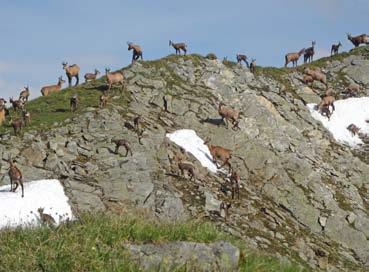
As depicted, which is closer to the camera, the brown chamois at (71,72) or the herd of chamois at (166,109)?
the herd of chamois at (166,109)

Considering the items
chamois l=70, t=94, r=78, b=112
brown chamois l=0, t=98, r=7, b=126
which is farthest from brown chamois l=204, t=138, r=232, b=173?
brown chamois l=0, t=98, r=7, b=126

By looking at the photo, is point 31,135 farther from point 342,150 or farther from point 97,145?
point 342,150

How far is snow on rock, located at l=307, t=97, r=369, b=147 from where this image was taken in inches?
1603

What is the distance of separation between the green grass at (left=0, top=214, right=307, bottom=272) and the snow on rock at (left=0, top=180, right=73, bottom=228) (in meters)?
10.7

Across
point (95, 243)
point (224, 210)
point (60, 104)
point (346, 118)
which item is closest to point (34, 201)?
point (224, 210)

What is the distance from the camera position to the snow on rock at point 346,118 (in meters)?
40.7

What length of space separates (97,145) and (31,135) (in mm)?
2983

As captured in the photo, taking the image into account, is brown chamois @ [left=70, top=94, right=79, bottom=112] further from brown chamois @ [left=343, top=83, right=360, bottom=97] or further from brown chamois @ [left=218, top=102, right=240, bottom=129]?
brown chamois @ [left=343, top=83, right=360, bottom=97]

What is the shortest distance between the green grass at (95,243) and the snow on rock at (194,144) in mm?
18841

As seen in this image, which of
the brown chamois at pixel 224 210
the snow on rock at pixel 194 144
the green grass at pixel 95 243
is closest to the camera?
the green grass at pixel 95 243

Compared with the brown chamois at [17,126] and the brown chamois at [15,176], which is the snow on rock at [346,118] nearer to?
the brown chamois at [17,126]

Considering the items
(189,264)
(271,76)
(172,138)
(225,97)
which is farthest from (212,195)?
(271,76)

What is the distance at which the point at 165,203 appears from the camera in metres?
24.4

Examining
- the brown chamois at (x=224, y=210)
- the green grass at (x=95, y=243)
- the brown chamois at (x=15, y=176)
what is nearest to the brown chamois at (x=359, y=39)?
the brown chamois at (x=224, y=210)
